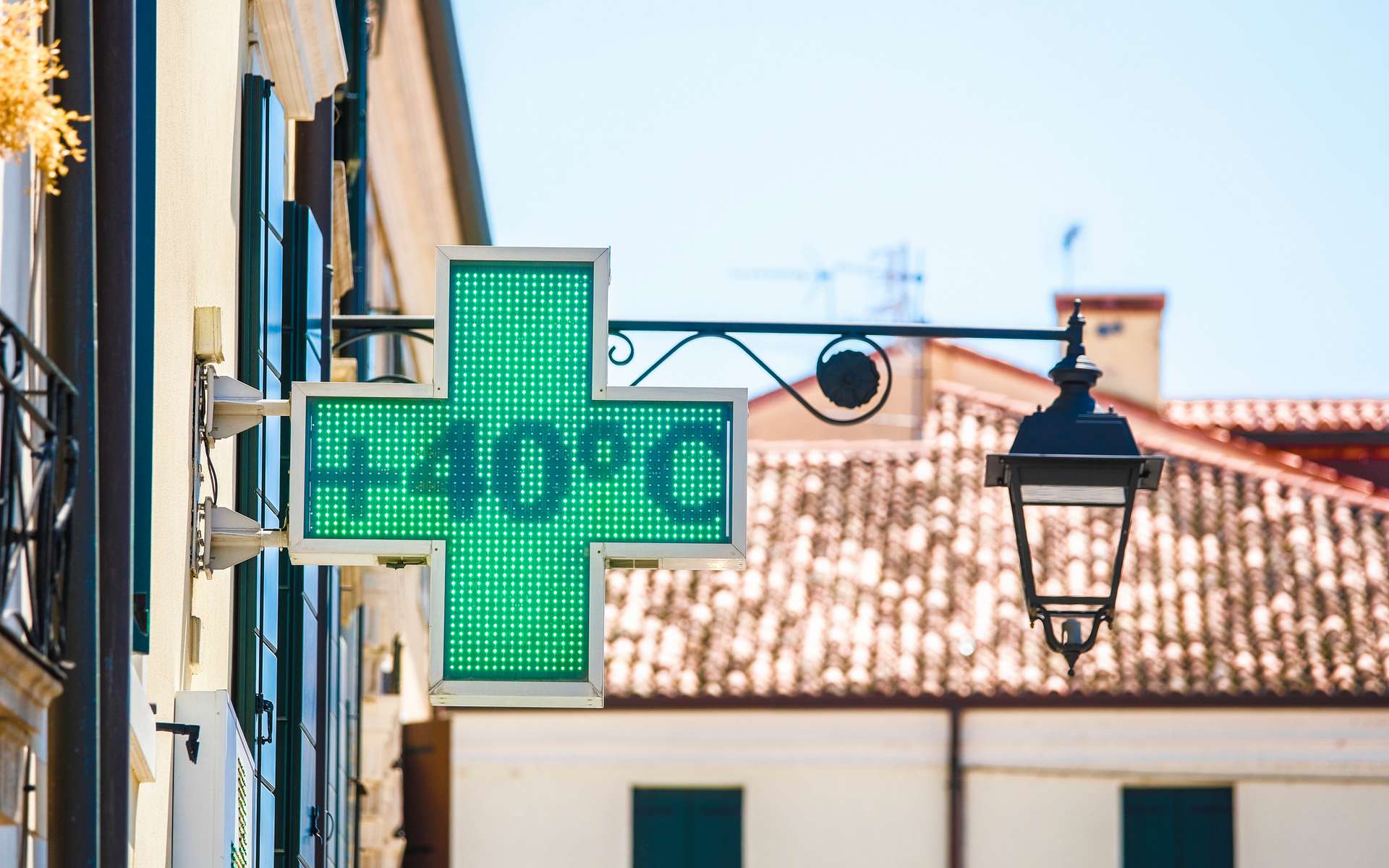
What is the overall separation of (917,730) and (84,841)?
15519 millimetres

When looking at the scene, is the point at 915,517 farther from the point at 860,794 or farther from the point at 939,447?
the point at 860,794

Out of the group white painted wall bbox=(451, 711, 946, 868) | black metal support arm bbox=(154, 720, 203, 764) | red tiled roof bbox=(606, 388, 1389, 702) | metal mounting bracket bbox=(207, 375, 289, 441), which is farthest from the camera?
white painted wall bbox=(451, 711, 946, 868)

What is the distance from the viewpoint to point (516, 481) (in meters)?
5.13

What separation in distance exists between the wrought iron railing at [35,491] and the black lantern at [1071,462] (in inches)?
133

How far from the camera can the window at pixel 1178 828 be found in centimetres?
1927

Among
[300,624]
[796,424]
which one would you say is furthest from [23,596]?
[796,424]

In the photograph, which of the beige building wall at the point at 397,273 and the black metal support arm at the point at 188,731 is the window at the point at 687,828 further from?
the black metal support arm at the point at 188,731

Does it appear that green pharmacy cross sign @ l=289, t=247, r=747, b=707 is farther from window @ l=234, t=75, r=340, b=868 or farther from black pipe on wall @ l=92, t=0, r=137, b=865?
window @ l=234, t=75, r=340, b=868

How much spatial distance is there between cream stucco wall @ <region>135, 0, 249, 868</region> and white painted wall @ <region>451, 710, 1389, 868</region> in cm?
1273

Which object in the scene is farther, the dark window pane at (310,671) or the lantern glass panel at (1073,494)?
the dark window pane at (310,671)

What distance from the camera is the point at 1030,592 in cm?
713

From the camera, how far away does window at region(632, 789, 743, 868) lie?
19.5 metres

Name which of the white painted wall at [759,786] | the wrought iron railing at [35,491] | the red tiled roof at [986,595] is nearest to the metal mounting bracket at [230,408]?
the wrought iron railing at [35,491]

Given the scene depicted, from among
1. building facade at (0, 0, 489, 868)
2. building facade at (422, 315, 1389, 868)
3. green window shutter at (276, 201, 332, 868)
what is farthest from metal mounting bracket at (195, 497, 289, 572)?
building facade at (422, 315, 1389, 868)
